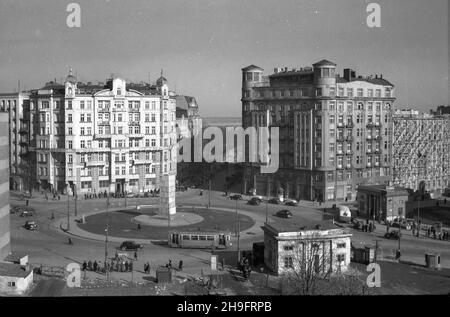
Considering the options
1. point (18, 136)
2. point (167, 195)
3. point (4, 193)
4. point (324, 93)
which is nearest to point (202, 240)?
point (167, 195)

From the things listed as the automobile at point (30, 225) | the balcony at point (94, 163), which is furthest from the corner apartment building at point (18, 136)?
the automobile at point (30, 225)

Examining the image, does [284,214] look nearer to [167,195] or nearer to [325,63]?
[167,195]

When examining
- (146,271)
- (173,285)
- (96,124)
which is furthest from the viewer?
(96,124)

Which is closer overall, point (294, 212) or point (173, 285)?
point (173, 285)
